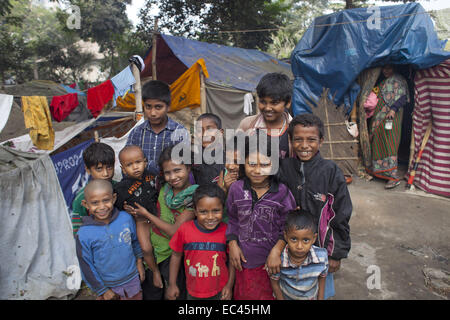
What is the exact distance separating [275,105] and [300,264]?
0.99 meters

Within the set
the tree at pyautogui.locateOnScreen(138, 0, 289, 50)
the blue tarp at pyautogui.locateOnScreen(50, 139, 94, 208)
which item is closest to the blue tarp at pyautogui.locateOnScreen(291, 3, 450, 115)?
the blue tarp at pyautogui.locateOnScreen(50, 139, 94, 208)

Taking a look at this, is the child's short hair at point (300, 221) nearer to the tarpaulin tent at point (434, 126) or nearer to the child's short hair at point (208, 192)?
the child's short hair at point (208, 192)

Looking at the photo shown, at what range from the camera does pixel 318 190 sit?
5.31ft

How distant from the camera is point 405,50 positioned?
422cm

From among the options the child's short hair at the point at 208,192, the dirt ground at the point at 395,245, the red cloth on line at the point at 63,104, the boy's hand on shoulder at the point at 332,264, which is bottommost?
the dirt ground at the point at 395,245

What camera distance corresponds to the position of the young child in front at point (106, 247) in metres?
1.64

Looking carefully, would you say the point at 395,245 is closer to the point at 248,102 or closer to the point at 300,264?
the point at 300,264

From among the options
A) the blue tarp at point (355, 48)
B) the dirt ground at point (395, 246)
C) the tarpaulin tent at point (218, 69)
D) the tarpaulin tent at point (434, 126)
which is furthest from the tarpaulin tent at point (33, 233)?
the tarpaulin tent at point (434, 126)

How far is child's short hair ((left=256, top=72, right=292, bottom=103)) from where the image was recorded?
5.98ft

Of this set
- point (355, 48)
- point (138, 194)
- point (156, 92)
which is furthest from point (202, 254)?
point (355, 48)

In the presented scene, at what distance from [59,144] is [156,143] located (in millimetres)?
1890

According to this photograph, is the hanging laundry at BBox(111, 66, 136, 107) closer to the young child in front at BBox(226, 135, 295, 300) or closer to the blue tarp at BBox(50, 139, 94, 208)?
the blue tarp at BBox(50, 139, 94, 208)

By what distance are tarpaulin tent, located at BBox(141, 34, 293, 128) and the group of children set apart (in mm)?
4838

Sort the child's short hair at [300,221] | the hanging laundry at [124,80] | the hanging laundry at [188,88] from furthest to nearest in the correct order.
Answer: the hanging laundry at [188,88], the hanging laundry at [124,80], the child's short hair at [300,221]
